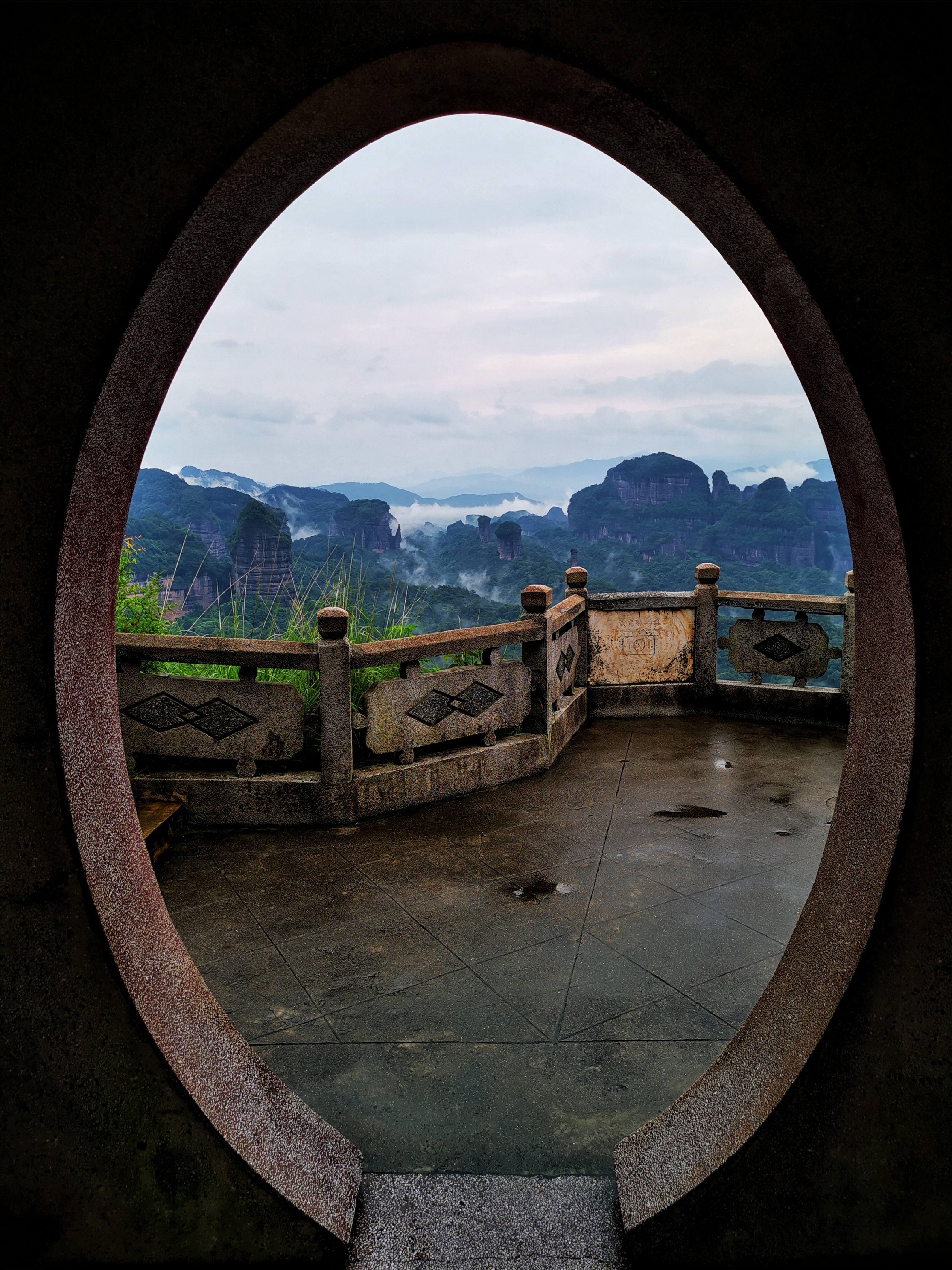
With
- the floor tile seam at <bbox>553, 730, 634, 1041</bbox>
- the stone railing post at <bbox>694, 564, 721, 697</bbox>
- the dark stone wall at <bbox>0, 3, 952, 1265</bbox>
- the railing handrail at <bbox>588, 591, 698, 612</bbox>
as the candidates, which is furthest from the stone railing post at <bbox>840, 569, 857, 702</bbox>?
the dark stone wall at <bbox>0, 3, 952, 1265</bbox>

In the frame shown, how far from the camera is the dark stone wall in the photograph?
1334mm

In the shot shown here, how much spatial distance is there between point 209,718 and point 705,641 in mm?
4431

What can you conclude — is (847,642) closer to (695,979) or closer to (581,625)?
(581,625)

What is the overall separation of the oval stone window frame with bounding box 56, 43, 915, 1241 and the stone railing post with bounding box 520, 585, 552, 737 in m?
3.92

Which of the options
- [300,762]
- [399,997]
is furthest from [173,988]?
[300,762]

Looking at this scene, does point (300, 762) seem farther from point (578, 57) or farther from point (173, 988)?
point (578, 57)

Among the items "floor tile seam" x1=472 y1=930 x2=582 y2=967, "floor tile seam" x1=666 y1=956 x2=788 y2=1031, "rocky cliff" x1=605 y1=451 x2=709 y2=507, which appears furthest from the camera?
"rocky cliff" x1=605 y1=451 x2=709 y2=507

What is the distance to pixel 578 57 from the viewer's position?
1.37 metres

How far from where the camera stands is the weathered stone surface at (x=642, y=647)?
7102mm

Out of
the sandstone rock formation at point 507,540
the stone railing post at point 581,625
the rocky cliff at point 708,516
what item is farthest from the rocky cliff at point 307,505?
the stone railing post at point 581,625

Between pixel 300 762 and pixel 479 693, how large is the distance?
123 centimetres

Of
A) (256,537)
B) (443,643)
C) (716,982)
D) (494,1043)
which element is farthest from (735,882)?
(256,537)

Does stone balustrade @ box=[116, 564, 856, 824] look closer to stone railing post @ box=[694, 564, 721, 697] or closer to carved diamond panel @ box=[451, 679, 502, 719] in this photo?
carved diamond panel @ box=[451, 679, 502, 719]

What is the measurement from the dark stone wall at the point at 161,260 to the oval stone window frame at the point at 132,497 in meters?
0.03
